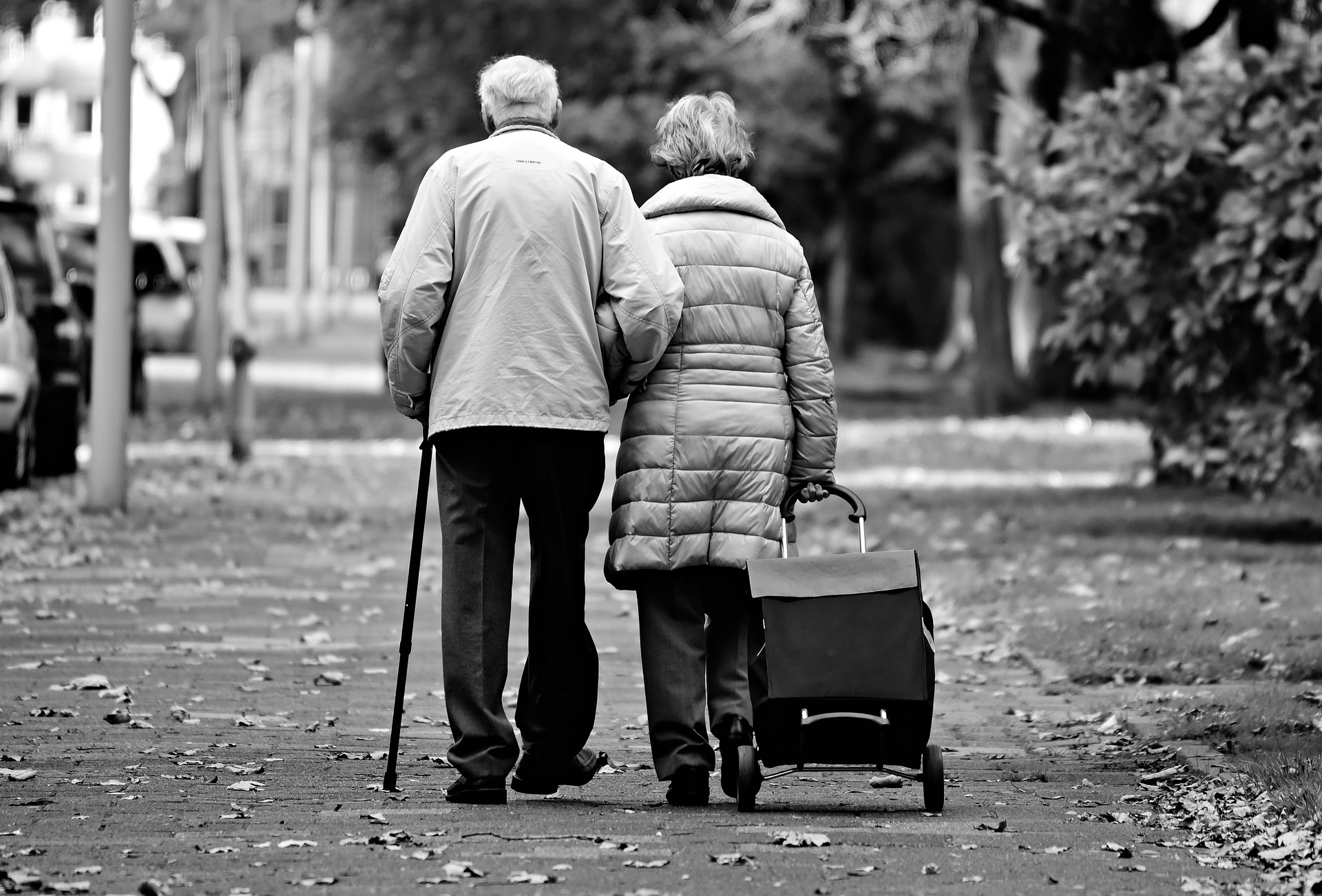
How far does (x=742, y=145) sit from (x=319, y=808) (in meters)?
2.14

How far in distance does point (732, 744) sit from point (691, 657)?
0.84 ft

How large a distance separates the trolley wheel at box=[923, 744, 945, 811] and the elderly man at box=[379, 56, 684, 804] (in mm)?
902

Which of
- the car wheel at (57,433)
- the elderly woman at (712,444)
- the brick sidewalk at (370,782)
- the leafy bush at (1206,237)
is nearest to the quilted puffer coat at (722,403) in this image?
the elderly woman at (712,444)

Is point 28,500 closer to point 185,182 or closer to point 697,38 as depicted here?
point 697,38

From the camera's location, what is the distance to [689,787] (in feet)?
19.1

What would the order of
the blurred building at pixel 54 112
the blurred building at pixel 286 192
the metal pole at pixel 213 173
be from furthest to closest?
the blurred building at pixel 54 112, the blurred building at pixel 286 192, the metal pole at pixel 213 173

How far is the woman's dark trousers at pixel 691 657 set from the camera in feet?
→ 19.3

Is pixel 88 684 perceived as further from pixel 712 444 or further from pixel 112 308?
pixel 112 308

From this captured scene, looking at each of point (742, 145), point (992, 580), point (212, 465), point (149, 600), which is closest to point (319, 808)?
point (742, 145)

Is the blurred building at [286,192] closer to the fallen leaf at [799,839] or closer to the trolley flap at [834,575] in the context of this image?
the trolley flap at [834,575]

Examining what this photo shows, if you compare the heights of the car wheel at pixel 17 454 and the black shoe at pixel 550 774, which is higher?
the car wheel at pixel 17 454

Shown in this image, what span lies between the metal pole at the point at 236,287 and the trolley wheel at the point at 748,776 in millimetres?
11835

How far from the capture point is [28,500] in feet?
45.5

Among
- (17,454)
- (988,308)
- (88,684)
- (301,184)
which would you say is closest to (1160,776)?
(88,684)
